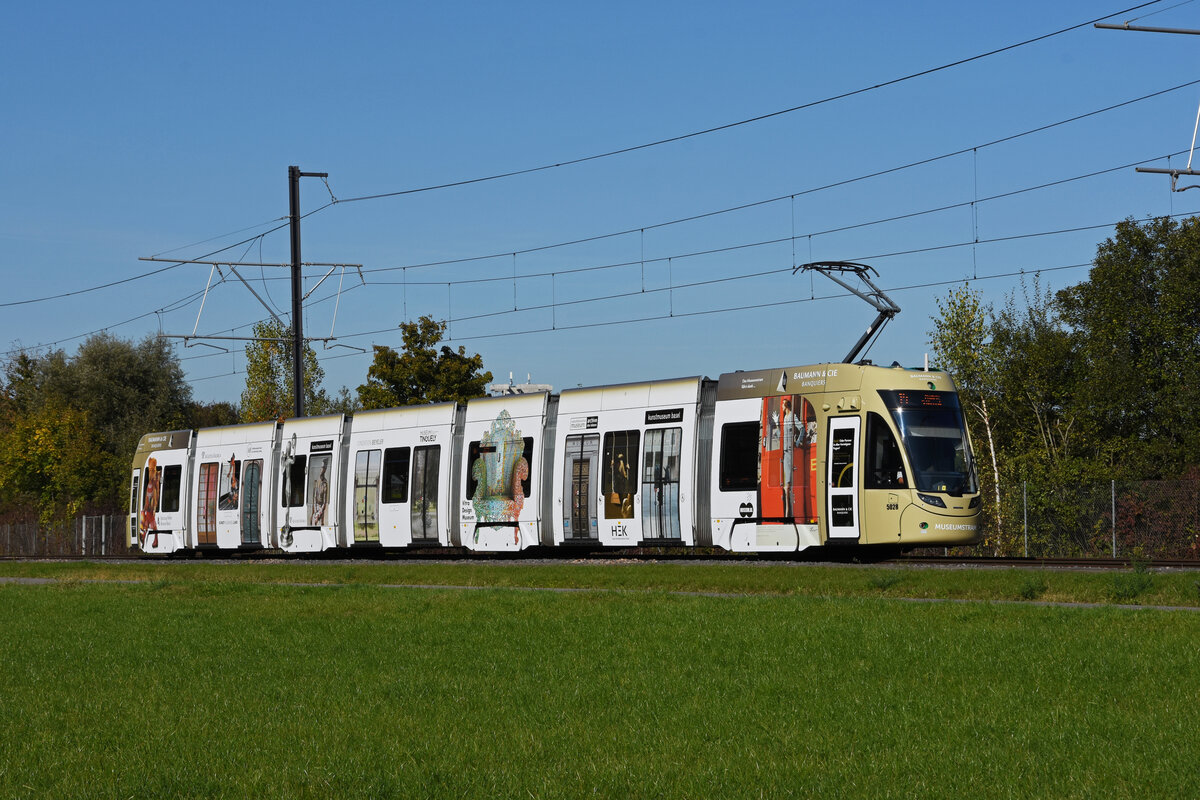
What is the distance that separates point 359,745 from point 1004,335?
4026 centimetres

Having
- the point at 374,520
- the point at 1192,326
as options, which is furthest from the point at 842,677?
the point at 1192,326

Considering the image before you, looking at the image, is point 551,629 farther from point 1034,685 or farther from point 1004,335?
point 1004,335

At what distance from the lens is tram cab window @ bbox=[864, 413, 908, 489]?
25109mm

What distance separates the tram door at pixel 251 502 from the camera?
3844 cm

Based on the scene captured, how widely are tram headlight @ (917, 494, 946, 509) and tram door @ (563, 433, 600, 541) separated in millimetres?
7525

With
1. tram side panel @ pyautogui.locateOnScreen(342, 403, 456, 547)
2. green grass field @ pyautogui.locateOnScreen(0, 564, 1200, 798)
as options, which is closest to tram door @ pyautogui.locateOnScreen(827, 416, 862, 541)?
green grass field @ pyautogui.locateOnScreen(0, 564, 1200, 798)

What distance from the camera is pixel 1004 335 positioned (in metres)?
46.1

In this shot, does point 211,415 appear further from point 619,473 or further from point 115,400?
point 619,473

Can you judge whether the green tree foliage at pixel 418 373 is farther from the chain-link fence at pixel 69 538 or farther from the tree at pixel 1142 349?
the tree at pixel 1142 349

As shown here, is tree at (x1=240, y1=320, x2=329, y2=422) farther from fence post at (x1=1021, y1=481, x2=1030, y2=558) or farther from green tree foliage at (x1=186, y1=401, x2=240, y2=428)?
→ fence post at (x1=1021, y1=481, x2=1030, y2=558)

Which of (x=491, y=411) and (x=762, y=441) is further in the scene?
(x=491, y=411)

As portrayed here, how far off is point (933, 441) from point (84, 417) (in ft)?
172

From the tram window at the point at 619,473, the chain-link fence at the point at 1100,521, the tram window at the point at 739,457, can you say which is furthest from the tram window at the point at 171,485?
the chain-link fence at the point at 1100,521

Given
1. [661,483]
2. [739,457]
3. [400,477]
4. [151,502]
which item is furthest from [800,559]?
[151,502]
